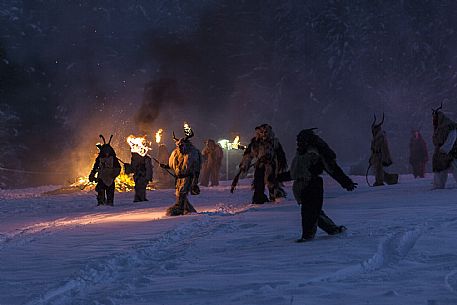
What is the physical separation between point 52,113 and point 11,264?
61820 millimetres

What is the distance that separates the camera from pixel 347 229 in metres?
7.18

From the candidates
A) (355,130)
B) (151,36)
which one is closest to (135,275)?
(355,130)

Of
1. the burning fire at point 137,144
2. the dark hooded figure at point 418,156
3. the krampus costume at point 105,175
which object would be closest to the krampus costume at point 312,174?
the krampus costume at point 105,175

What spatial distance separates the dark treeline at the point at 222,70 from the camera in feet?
203

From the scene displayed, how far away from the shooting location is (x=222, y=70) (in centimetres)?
7225

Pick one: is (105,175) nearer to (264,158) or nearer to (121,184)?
(264,158)

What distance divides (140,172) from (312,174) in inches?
422

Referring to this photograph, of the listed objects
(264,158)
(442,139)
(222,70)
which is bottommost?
(264,158)

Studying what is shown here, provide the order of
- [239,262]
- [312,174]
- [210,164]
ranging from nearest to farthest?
1. [239,262]
2. [312,174]
3. [210,164]

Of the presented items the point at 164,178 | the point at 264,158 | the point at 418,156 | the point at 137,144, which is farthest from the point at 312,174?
the point at 164,178

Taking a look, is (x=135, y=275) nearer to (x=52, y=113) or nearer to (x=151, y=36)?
(x=52, y=113)

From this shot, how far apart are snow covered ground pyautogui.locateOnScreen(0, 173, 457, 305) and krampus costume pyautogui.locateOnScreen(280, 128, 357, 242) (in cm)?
29

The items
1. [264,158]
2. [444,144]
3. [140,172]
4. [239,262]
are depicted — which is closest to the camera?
[239,262]

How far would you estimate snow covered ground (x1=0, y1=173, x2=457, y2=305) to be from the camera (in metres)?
4.06
